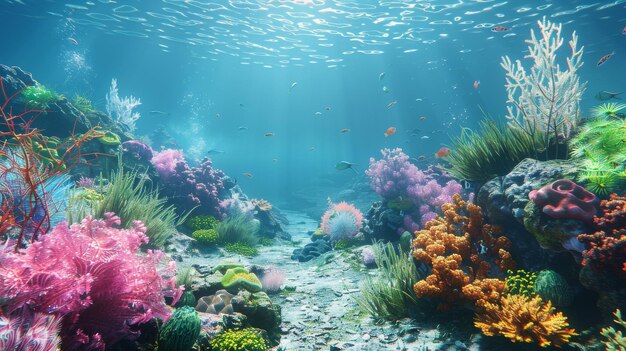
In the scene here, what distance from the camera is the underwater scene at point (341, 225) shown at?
8.63ft

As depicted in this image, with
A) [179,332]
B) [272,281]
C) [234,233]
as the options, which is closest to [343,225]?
[234,233]

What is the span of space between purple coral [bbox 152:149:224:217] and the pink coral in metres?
9.60

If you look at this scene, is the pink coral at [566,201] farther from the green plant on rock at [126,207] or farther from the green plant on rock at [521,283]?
the green plant on rock at [126,207]

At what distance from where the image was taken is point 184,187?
1082 cm

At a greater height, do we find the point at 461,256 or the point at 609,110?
the point at 609,110

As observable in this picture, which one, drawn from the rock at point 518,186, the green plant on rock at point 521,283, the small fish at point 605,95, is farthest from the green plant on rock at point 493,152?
the small fish at point 605,95

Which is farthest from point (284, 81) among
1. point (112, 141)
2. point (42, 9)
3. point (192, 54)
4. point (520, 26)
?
point (112, 141)

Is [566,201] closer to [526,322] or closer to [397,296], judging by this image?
[526,322]

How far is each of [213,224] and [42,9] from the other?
25264 millimetres

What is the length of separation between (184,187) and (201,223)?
1661mm

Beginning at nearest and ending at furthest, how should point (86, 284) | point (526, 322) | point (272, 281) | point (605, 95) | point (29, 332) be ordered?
point (29, 332) < point (86, 284) < point (526, 322) < point (272, 281) < point (605, 95)

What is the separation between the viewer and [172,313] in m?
2.97

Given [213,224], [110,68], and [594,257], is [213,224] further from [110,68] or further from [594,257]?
[110,68]

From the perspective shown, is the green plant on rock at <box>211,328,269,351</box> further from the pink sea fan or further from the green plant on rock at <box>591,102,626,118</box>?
the green plant on rock at <box>591,102,626,118</box>
